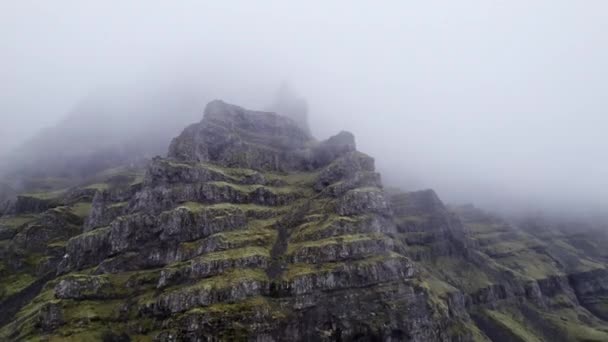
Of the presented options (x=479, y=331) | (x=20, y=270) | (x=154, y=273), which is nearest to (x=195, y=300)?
(x=154, y=273)

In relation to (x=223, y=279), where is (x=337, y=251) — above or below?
above

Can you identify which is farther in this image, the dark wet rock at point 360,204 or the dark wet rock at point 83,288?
the dark wet rock at point 360,204

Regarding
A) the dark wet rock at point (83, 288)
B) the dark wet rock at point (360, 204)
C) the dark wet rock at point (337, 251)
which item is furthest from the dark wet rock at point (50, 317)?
the dark wet rock at point (360, 204)

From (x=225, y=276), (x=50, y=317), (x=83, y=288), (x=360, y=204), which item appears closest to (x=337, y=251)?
(x=360, y=204)

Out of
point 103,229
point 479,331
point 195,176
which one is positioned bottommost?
point 479,331

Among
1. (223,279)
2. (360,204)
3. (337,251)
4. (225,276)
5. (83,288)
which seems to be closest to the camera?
(223,279)

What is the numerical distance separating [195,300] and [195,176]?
72.0 metres

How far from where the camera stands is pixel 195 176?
200m

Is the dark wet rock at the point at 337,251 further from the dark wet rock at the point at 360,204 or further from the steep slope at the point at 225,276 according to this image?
the dark wet rock at the point at 360,204

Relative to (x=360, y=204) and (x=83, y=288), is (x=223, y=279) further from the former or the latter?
(x=360, y=204)

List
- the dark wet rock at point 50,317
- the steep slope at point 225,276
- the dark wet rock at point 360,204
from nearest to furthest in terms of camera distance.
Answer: the dark wet rock at point 50,317, the steep slope at point 225,276, the dark wet rock at point 360,204

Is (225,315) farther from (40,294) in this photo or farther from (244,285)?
Answer: (40,294)

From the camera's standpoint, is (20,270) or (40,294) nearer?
(40,294)

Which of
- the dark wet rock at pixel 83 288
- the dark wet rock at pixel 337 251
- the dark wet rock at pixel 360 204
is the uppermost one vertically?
the dark wet rock at pixel 360 204
